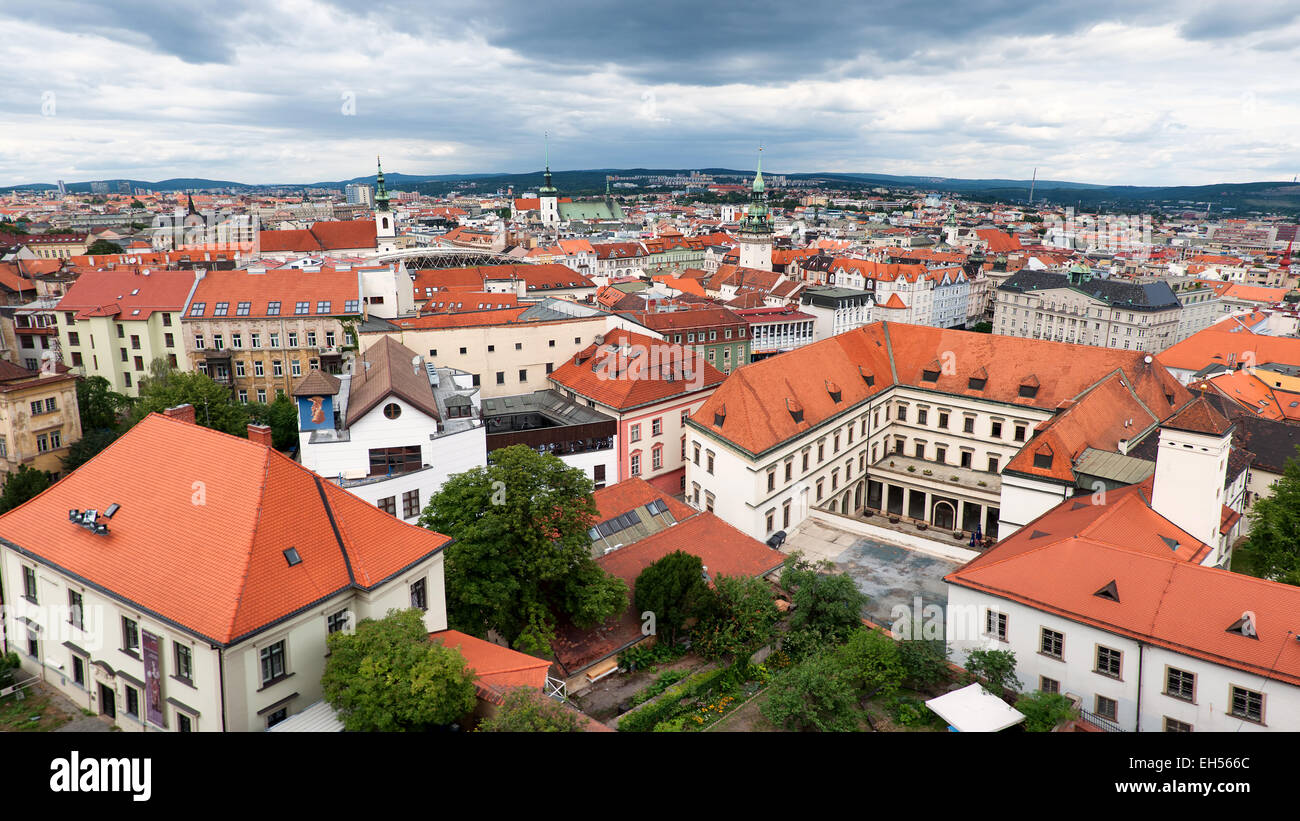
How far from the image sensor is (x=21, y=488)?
40562 mm

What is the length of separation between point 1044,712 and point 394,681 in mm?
20114

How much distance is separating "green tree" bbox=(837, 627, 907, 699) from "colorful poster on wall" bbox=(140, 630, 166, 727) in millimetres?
21439

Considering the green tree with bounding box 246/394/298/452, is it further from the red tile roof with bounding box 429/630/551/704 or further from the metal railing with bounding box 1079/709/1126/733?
the metal railing with bounding box 1079/709/1126/733

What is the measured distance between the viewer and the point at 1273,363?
273ft

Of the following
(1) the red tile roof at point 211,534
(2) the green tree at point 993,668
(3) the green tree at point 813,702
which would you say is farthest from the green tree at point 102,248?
(2) the green tree at point 993,668

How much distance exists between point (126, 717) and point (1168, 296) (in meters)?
130

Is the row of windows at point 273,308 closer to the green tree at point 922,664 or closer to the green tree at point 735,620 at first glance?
the green tree at point 735,620

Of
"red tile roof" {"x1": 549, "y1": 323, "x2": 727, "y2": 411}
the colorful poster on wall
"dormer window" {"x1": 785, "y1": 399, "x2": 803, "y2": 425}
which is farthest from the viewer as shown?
"red tile roof" {"x1": 549, "y1": 323, "x2": 727, "y2": 411}

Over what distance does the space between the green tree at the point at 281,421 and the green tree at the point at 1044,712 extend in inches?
1733

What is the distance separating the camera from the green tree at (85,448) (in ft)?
157

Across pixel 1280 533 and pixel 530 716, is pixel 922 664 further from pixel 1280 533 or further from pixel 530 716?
pixel 1280 533

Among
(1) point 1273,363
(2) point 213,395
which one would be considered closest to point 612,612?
(2) point 213,395

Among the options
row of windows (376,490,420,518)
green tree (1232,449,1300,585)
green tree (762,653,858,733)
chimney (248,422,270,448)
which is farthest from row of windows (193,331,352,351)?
green tree (1232,449,1300,585)

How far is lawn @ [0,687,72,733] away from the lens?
24.6 m
